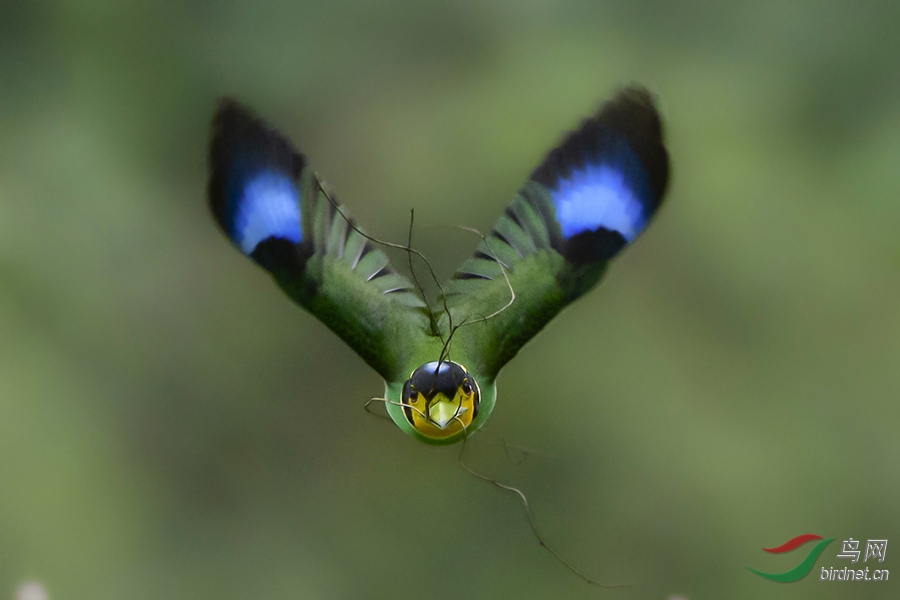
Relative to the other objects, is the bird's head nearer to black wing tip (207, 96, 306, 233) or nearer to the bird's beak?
the bird's beak

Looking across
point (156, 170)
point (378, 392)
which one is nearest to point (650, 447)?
point (378, 392)

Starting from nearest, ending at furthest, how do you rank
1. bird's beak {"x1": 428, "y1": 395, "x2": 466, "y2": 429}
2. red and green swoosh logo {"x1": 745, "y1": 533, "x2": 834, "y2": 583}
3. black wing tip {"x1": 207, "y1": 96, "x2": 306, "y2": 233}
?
bird's beak {"x1": 428, "y1": 395, "x2": 466, "y2": 429}, black wing tip {"x1": 207, "y1": 96, "x2": 306, "y2": 233}, red and green swoosh logo {"x1": 745, "y1": 533, "x2": 834, "y2": 583}

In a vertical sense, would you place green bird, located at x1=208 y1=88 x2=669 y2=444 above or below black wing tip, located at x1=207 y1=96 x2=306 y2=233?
below

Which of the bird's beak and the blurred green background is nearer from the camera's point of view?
the bird's beak

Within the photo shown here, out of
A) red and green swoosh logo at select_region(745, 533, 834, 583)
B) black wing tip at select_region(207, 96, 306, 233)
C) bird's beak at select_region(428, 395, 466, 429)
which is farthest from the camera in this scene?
red and green swoosh logo at select_region(745, 533, 834, 583)

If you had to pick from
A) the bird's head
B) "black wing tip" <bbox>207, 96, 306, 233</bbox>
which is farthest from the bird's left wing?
the bird's head

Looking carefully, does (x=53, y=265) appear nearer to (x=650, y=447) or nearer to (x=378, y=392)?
(x=378, y=392)

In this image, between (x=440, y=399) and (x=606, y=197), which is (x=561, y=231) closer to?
(x=606, y=197)

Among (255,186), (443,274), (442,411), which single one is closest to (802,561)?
(443,274)
